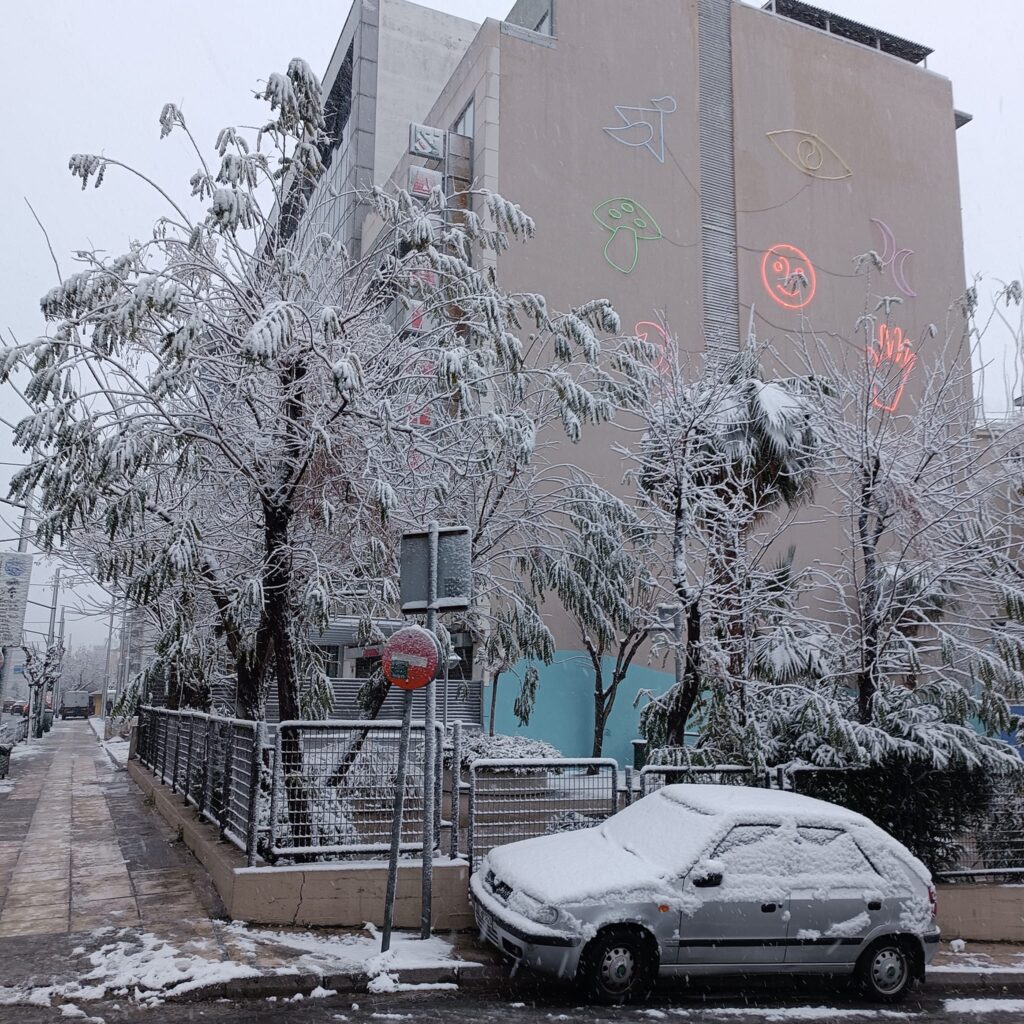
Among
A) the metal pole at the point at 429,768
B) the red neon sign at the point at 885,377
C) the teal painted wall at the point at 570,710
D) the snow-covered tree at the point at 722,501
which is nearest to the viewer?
the metal pole at the point at 429,768

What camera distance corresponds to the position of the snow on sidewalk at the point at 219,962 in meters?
6.55

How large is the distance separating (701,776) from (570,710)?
53.5 ft

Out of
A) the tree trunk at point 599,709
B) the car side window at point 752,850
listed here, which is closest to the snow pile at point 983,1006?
the car side window at point 752,850

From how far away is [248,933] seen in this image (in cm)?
790

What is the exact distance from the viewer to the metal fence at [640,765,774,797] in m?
9.89

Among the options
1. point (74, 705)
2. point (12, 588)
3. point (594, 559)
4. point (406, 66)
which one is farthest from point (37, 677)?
point (74, 705)

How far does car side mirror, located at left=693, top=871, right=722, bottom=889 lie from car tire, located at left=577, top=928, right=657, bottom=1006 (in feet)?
1.73

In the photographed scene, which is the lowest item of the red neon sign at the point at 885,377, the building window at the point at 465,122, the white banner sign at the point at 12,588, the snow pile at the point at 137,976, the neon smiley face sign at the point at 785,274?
the snow pile at the point at 137,976

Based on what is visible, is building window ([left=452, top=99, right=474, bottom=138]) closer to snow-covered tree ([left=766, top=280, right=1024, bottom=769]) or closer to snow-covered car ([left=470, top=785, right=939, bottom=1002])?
snow-covered tree ([left=766, top=280, right=1024, bottom=769])

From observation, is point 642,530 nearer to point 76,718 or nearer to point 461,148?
point 461,148

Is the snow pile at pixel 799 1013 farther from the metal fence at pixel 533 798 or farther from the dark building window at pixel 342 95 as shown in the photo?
the dark building window at pixel 342 95

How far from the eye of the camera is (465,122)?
29609 mm

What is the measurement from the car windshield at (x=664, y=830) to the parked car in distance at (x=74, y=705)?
94875mm

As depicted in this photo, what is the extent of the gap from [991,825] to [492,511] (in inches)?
307
